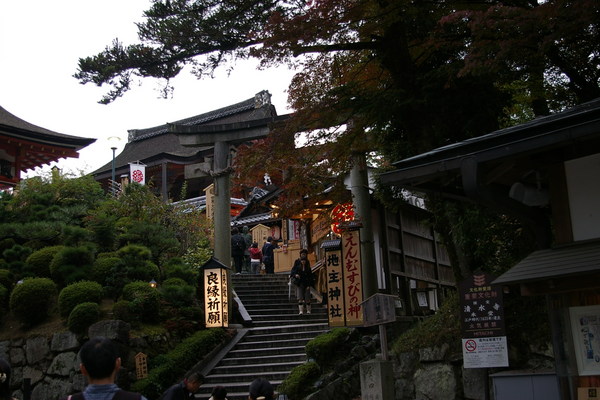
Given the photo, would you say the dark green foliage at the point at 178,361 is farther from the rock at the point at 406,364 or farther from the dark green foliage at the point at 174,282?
the rock at the point at 406,364

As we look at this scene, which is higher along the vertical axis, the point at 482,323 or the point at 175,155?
the point at 175,155

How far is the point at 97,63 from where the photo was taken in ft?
44.1

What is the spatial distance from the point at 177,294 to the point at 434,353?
9.07 metres

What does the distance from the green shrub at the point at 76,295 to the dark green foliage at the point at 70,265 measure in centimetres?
76

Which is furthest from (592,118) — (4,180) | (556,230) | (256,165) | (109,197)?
(4,180)

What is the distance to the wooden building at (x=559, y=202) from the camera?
26.5 ft

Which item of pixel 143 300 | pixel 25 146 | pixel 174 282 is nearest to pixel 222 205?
pixel 174 282

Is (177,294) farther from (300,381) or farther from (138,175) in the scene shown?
(138,175)

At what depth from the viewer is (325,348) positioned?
14773 mm

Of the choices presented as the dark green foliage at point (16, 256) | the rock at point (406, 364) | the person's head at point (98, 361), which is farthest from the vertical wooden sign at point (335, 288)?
the person's head at point (98, 361)

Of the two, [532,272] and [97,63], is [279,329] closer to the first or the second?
[97,63]

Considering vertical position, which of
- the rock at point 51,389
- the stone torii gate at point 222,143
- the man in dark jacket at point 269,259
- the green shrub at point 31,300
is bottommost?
the rock at point 51,389

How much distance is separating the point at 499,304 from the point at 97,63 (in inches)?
350

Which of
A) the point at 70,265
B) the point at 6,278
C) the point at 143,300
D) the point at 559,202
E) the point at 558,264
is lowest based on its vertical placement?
the point at 558,264
